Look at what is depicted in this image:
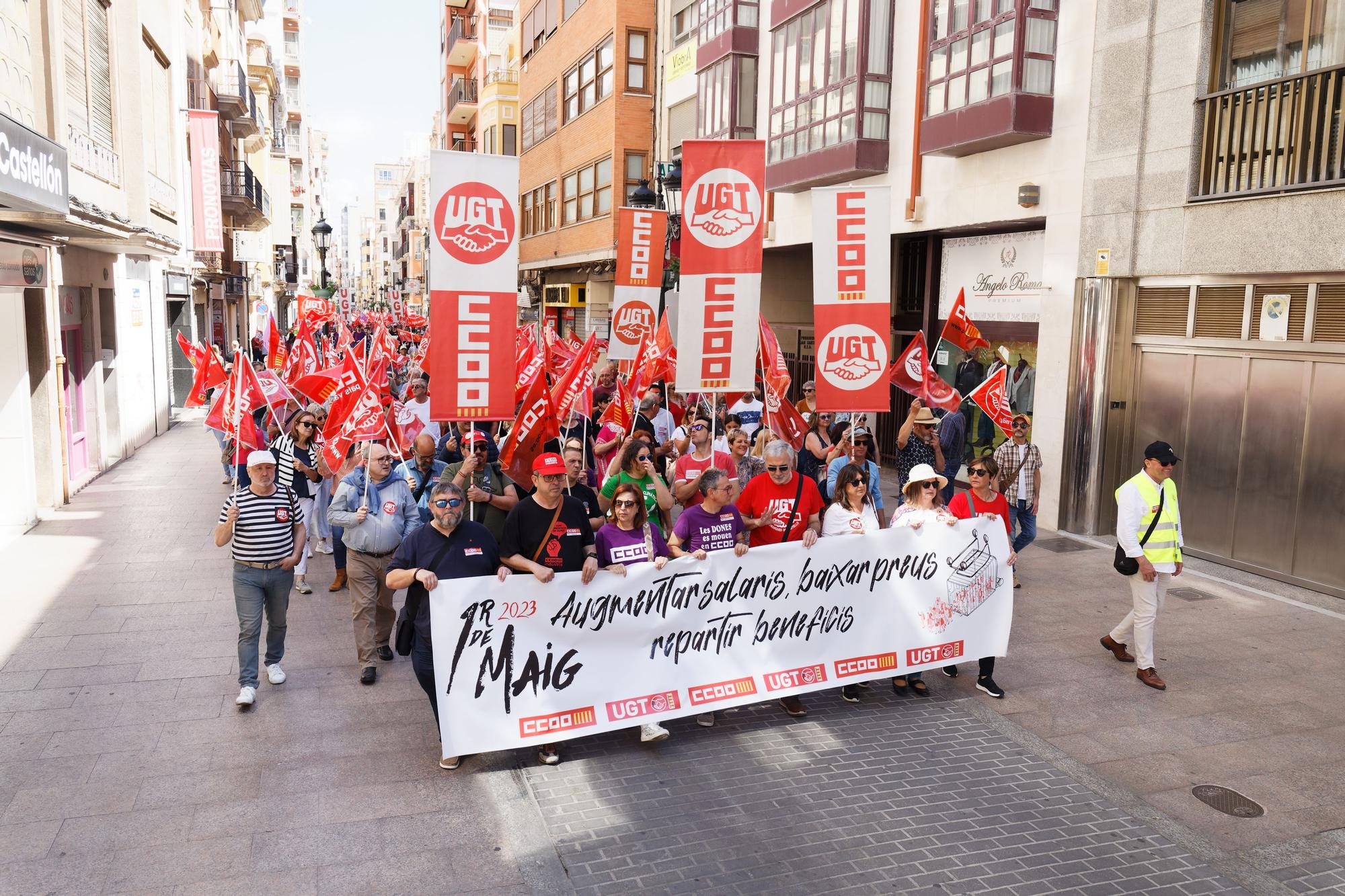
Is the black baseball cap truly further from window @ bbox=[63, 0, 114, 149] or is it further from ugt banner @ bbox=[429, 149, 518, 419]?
window @ bbox=[63, 0, 114, 149]

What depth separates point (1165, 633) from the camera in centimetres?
907

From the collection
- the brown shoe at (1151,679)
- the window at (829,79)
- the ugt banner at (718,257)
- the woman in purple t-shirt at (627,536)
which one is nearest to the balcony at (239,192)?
the window at (829,79)

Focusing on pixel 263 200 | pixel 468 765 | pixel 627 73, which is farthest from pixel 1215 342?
pixel 263 200

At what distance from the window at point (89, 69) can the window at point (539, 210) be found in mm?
17560

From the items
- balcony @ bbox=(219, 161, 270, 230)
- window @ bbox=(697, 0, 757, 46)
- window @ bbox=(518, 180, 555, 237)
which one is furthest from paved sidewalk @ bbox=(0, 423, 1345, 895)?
window @ bbox=(518, 180, 555, 237)

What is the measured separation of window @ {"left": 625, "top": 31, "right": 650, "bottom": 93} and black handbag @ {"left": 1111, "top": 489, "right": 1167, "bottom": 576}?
23344 millimetres

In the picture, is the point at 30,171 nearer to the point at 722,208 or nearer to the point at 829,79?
the point at 722,208

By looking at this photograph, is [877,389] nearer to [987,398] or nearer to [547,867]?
[987,398]

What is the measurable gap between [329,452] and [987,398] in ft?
21.8

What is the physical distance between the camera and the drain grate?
12164mm

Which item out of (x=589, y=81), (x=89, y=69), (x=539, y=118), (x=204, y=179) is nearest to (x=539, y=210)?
(x=539, y=118)

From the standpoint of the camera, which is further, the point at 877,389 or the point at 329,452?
the point at 329,452

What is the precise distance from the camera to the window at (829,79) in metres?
16.3

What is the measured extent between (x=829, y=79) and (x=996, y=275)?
4801 millimetres
